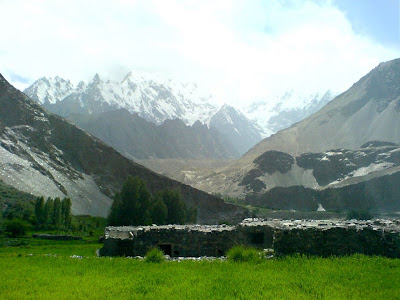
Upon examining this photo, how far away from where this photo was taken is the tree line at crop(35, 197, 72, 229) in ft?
251

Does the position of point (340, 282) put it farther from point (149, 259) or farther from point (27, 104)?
point (27, 104)

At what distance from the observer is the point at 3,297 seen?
10867 mm

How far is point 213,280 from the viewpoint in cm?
1219

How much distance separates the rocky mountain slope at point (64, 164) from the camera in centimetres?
12200

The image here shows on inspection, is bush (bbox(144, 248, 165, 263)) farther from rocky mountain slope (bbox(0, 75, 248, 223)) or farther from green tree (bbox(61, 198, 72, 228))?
rocky mountain slope (bbox(0, 75, 248, 223))

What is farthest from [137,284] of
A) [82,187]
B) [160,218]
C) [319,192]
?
[319,192]

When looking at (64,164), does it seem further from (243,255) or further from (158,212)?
(243,255)

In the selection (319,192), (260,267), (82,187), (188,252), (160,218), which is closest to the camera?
(260,267)

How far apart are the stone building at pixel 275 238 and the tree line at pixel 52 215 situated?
56.1 metres

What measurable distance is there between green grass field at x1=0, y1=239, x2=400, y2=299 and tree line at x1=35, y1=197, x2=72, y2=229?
213 ft

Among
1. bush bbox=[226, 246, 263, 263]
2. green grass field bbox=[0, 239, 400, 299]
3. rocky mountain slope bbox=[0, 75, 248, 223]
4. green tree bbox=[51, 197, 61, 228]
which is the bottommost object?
green grass field bbox=[0, 239, 400, 299]

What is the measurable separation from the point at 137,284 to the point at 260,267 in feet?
14.5

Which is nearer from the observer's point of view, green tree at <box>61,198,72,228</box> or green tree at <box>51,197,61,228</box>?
green tree at <box>51,197,61,228</box>

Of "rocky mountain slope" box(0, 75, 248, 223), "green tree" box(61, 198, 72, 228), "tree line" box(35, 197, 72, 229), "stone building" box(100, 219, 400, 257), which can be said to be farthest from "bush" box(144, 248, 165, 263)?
"rocky mountain slope" box(0, 75, 248, 223)
